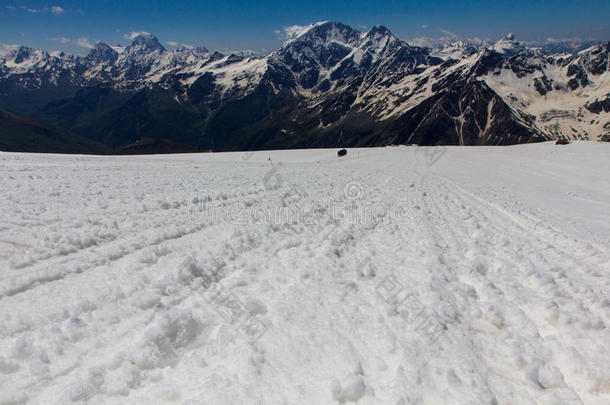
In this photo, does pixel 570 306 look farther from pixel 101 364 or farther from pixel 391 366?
pixel 101 364

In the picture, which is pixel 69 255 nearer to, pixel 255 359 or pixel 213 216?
pixel 213 216

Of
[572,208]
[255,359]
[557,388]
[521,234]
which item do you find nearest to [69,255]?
[255,359]

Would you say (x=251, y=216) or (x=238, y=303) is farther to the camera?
(x=251, y=216)

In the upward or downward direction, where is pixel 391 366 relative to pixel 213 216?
A: downward

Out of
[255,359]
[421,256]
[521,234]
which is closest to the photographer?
[255,359]

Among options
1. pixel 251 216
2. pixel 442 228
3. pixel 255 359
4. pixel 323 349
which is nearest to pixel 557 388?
pixel 323 349

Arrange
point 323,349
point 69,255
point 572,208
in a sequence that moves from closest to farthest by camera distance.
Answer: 1. point 323,349
2. point 69,255
3. point 572,208
